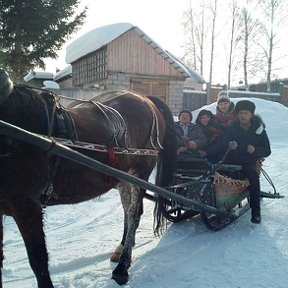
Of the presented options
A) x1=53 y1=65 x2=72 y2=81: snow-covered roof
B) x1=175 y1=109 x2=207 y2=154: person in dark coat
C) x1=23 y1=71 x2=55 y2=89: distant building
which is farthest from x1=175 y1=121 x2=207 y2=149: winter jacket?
x1=53 y1=65 x2=72 y2=81: snow-covered roof

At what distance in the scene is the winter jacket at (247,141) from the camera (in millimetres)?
4445

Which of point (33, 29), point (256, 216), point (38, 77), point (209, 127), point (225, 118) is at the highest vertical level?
point (33, 29)

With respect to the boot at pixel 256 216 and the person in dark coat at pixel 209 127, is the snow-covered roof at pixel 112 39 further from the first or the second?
the boot at pixel 256 216

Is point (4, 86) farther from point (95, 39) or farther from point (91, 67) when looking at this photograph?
point (95, 39)

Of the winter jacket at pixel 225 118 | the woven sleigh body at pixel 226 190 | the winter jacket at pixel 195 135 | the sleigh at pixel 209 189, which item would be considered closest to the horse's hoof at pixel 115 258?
the sleigh at pixel 209 189

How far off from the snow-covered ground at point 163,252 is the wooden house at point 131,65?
39.3ft

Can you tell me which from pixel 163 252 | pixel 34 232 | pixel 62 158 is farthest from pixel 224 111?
pixel 34 232

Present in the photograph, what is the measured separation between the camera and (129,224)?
3.66 metres

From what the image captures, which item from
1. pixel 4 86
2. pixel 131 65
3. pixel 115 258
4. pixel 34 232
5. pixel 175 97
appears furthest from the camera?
pixel 175 97

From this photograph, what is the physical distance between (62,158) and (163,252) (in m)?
1.61

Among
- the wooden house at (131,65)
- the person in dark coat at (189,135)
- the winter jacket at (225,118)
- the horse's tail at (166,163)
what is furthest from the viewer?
the wooden house at (131,65)

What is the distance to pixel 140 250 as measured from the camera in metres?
3.84

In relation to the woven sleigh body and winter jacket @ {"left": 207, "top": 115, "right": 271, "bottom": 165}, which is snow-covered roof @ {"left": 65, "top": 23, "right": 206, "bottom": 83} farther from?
the woven sleigh body

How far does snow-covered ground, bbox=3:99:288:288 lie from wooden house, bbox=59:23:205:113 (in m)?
12.0
